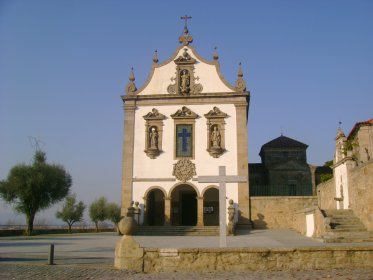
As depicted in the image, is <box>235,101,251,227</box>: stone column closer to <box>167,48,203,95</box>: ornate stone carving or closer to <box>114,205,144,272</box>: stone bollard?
<box>167,48,203,95</box>: ornate stone carving

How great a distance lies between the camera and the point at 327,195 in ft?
83.2

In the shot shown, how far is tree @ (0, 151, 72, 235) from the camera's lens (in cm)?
3375

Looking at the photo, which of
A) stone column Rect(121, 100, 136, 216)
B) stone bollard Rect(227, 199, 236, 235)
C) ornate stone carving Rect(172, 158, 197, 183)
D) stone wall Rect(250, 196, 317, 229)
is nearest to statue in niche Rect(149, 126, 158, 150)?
stone column Rect(121, 100, 136, 216)

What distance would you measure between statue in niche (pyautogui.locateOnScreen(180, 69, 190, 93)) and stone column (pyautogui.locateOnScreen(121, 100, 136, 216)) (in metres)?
3.57

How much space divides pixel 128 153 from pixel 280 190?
11944 mm

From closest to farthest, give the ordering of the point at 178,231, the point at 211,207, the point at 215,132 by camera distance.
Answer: the point at 178,231 < the point at 215,132 < the point at 211,207

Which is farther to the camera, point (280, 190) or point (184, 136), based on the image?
point (280, 190)

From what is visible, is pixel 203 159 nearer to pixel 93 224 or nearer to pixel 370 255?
pixel 370 255

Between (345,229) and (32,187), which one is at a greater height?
(32,187)

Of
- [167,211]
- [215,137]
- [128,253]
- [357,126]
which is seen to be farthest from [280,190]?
[128,253]

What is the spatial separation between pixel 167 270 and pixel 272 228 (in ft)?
60.4

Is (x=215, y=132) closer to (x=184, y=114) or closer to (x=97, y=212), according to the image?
(x=184, y=114)

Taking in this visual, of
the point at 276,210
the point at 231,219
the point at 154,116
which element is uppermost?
the point at 154,116

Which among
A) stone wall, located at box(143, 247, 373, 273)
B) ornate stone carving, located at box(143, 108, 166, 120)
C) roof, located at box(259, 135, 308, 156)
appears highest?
ornate stone carving, located at box(143, 108, 166, 120)
